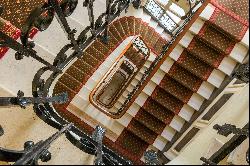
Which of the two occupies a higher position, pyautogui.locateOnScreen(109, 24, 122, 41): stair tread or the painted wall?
pyautogui.locateOnScreen(109, 24, 122, 41): stair tread

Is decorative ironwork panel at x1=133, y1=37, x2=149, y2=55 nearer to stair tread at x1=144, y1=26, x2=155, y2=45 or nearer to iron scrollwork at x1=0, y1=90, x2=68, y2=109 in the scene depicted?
stair tread at x1=144, y1=26, x2=155, y2=45

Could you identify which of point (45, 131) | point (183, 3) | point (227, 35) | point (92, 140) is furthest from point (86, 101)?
point (183, 3)

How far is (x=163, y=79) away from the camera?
620 centimetres

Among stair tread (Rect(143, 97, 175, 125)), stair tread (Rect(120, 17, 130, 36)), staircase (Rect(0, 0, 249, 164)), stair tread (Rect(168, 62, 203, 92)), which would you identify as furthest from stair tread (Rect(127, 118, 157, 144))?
stair tread (Rect(120, 17, 130, 36))

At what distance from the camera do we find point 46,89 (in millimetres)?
3221

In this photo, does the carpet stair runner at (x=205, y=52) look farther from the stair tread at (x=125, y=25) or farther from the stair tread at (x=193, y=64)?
the stair tread at (x=125, y=25)

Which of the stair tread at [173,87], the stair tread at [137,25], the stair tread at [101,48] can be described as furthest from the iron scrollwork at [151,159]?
the stair tread at [137,25]

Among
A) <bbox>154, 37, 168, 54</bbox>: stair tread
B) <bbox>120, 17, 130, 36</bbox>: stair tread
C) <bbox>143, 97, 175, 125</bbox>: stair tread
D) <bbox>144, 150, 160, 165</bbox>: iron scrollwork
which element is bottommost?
<bbox>144, 150, 160, 165</bbox>: iron scrollwork

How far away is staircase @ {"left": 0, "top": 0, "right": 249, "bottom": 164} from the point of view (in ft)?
18.3

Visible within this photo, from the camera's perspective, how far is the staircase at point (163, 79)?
5.58 metres

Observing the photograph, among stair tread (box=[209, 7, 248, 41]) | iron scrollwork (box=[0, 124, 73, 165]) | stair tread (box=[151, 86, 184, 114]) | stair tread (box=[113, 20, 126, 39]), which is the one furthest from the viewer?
stair tread (box=[113, 20, 126, 39])

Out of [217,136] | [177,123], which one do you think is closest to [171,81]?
[177,123]

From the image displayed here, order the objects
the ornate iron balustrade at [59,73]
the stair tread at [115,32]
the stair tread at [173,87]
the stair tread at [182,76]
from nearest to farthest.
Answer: the ornate iron balustrade at [59,73] < the stair tread at [182,76] < the stair tread at [173,87] < the stair tread at [115,32]

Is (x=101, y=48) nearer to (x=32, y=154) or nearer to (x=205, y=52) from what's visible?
(x=205, y=52)
